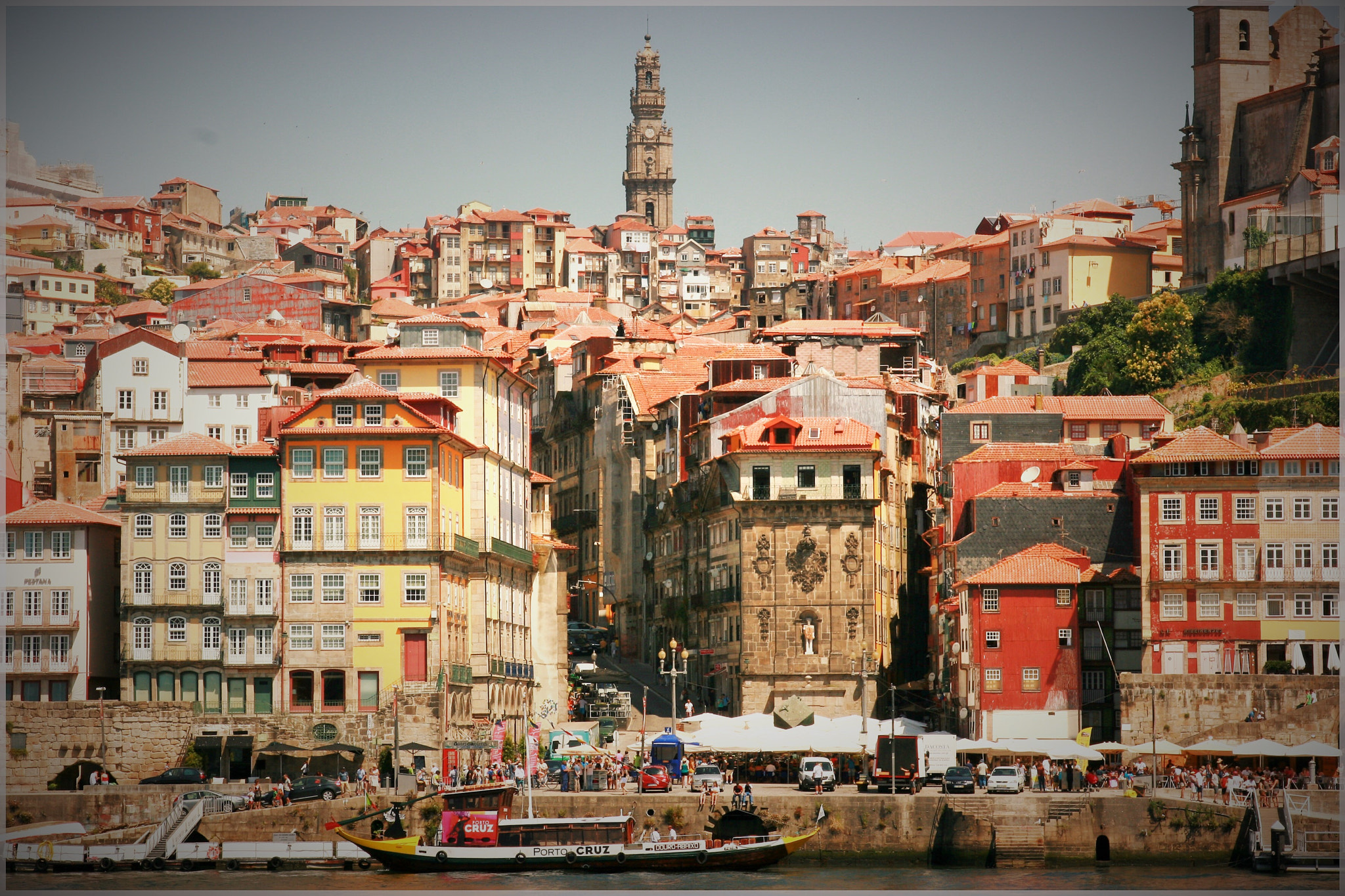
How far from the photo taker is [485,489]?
7544 centimetres

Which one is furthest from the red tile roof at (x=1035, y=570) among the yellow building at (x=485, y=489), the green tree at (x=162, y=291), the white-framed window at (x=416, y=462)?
the green tree at (x=162, y=291)

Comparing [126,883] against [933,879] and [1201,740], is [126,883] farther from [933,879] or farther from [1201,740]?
[1201,740]

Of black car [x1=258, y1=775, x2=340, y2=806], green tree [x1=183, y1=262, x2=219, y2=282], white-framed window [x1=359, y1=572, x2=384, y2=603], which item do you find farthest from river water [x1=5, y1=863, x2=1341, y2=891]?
green tree [x1=183, y1=262, x2=219, y2=282]

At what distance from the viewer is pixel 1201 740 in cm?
6488

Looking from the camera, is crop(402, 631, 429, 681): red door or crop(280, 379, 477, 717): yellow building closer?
crop(402, 631, 429, 681): red door

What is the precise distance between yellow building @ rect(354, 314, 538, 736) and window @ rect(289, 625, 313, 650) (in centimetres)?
654

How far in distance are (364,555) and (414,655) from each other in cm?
384

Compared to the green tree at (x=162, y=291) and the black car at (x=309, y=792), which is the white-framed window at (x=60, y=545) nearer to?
the black car at (x=309, y=792)

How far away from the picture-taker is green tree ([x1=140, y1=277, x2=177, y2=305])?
139750mm

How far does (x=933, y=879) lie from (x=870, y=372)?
147 feet

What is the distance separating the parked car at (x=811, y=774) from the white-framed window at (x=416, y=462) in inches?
646

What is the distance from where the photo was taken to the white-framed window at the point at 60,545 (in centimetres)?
6912

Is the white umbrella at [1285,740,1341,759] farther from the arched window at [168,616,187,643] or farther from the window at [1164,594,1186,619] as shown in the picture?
the arched window at [168,616,187,643]

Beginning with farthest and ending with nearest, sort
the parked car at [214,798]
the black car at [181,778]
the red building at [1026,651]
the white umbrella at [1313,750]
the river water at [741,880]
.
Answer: the red building at [1026,651]
the black car at [181,778]
the white umbrella at [1313,750]
the parked car at [214,798]
the river water at [741,880]
